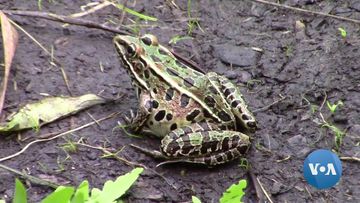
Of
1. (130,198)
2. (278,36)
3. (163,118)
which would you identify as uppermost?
(278,36)

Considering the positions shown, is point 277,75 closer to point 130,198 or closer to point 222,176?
point 222,176

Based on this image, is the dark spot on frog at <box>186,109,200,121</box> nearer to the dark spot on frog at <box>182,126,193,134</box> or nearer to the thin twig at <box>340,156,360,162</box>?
the dark spot on frog at <box>182,126,193,134</box>

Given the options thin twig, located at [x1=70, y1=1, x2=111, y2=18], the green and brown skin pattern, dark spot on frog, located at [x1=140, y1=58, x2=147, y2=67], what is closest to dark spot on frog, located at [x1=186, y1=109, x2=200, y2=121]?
the green and brown skin pattern

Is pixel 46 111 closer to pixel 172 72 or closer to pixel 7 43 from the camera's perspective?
pixel 7 43

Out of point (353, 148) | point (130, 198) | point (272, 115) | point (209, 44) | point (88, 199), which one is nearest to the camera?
point (88, 199)

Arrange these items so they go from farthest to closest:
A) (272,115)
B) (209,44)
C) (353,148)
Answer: (209,44)
(272,115)
(353,148)

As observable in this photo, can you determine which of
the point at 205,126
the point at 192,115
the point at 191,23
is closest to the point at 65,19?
the point at 191,23

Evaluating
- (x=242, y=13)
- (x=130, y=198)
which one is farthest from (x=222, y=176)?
(x=242, y=13)
